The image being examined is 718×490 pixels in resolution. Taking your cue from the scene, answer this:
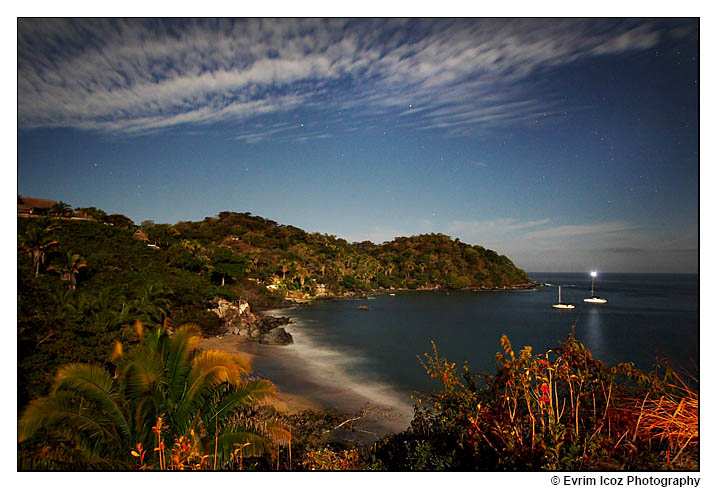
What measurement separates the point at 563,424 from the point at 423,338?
808 inches

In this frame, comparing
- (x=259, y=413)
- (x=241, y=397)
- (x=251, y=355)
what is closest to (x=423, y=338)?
(x=251, y=355)

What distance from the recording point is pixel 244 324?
19953 millimetres

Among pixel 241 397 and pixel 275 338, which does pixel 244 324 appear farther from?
pixel 241 397

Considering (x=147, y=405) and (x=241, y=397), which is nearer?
(x=147, y=405)

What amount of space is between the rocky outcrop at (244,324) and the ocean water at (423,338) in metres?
0.86

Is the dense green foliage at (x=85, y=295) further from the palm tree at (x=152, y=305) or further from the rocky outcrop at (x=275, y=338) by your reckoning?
the rocky outcrop at (x=275, y=338)

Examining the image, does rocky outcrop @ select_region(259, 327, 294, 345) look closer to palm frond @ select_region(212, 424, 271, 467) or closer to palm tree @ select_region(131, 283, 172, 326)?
palm tree @ select_region(131, 283, 172, 326)
